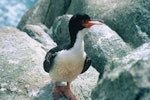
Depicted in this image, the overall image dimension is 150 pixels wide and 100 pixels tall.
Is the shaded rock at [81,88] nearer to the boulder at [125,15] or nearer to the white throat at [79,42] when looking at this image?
the white throat at [79,42]

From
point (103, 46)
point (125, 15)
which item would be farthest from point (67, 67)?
point (125, 15)

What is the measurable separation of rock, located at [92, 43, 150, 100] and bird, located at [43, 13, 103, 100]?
142 inches

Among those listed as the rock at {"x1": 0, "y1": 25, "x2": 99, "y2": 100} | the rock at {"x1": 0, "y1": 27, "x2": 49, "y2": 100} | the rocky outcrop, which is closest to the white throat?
the rocky outcrop

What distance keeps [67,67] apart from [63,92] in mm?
1095

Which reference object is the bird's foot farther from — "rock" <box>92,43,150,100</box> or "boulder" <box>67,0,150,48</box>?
"rock" <box>92,43,150,100</box>

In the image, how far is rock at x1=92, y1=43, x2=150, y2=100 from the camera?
4.25 m

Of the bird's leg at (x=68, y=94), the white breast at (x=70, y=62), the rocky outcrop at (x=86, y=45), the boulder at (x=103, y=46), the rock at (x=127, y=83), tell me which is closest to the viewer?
the rock at (x=127, y=83)

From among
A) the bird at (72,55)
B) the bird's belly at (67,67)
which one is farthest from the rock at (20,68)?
the bird's belly at (67,67)

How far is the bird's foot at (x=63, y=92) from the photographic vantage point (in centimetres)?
965

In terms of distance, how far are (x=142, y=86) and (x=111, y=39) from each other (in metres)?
8.82

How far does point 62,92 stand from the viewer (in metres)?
9.79

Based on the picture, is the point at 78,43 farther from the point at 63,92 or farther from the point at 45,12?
the point at 45,12

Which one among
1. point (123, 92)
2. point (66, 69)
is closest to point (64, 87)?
point (66, 69)

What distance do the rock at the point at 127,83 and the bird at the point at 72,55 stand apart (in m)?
3.60
